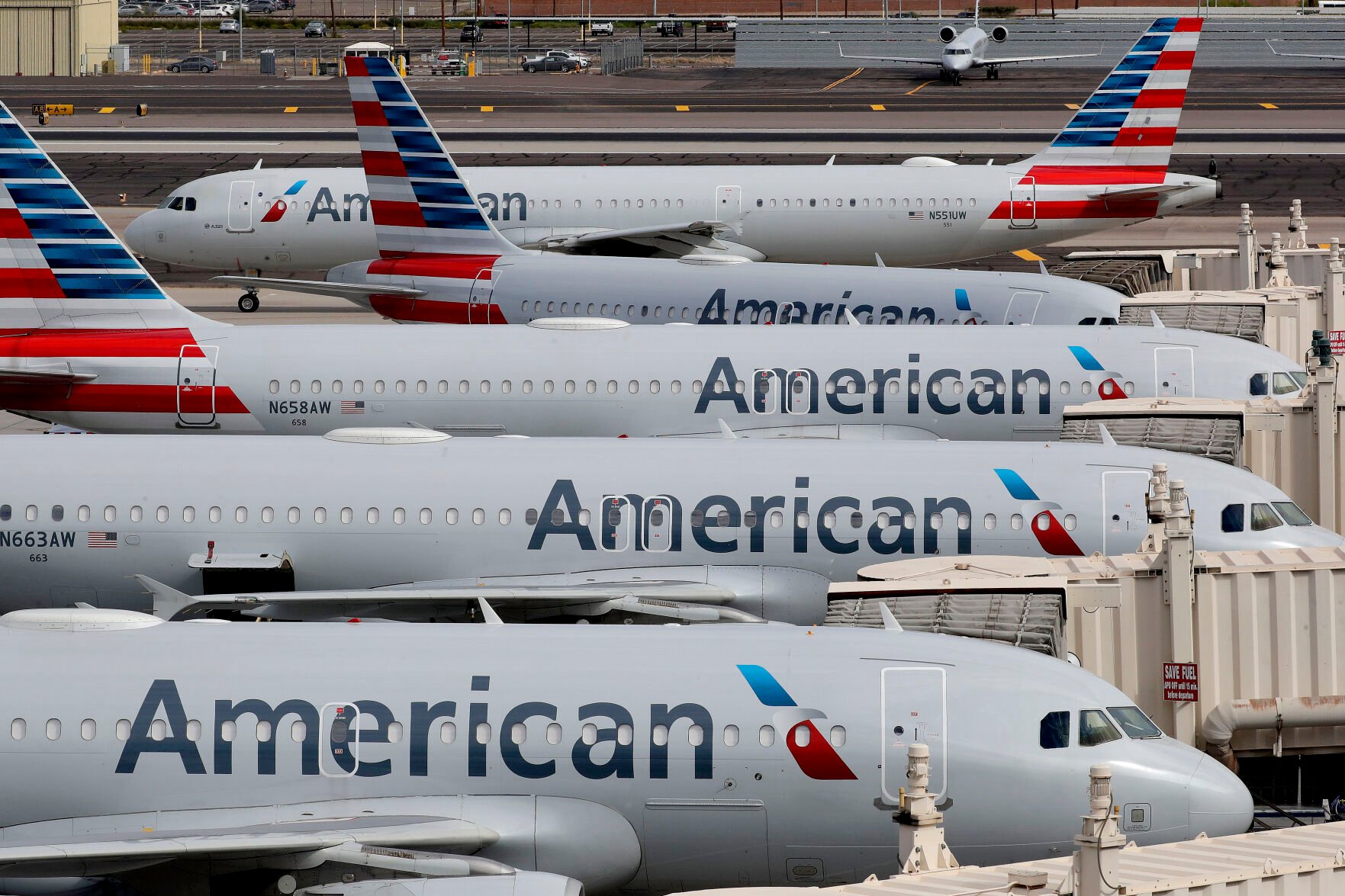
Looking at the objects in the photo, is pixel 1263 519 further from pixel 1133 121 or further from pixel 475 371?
pixel 1133 121

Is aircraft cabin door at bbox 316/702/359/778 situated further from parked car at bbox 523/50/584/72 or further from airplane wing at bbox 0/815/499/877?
parked car at bbox 523/50/584/72

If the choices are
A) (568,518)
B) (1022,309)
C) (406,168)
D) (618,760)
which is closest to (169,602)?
(568,518)

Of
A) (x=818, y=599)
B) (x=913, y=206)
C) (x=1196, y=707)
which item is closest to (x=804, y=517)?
Result: (x=818, y=599)

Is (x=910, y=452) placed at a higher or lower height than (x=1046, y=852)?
higher

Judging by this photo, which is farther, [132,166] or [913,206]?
[132,166]

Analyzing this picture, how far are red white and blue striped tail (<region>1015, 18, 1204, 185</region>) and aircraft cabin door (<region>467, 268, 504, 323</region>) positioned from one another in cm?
1894

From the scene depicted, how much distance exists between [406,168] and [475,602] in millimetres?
19857

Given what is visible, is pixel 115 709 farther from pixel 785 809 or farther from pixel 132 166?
pixel 132 166

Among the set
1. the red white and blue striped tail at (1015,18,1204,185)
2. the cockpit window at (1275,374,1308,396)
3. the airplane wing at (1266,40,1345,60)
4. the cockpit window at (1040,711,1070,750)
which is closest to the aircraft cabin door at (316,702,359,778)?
the cockpit window at (1040,711,1070,750)

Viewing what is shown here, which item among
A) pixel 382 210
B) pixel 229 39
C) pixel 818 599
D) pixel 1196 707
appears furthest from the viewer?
pixel 229 39

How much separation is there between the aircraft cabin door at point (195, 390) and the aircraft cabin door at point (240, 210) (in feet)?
70.7

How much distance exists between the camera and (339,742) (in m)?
15.9

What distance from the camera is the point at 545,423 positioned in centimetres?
Answer: 2997

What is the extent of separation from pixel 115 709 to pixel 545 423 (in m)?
14.5
